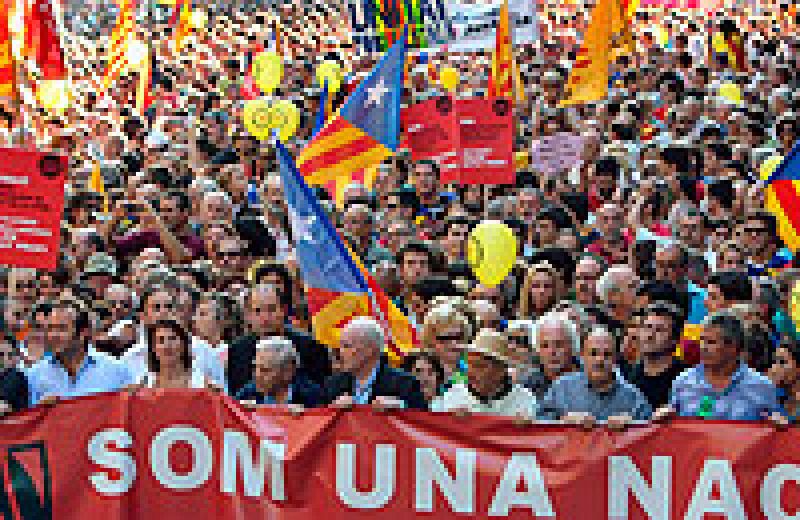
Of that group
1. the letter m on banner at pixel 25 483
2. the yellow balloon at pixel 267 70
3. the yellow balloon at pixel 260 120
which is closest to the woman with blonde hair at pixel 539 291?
the letter m on banner at pixel 25 483

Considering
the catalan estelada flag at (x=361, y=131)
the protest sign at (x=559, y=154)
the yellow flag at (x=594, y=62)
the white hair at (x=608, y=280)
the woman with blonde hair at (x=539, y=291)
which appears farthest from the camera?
the yellow flag at (x=594, y=62)

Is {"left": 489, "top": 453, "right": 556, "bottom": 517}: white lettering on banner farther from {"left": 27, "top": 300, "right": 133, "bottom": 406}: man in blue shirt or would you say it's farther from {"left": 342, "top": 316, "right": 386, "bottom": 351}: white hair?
{"left": 27, "top": 300, "right": 133, "bottom": 406}: man in blue shirt

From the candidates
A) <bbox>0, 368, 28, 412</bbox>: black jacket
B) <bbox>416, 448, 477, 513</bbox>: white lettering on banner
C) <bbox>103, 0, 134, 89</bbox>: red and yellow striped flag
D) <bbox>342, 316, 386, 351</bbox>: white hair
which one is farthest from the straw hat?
<bbox>103, 0, 134, 89</bbox>: red and yellow striped flag

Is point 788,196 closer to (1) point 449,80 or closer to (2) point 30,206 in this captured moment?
(2) point 30,206

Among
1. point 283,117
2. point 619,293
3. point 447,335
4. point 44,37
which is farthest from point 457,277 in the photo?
point 44,37

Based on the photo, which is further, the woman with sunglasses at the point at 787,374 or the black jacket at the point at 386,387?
the black jacket at the point at 386,387

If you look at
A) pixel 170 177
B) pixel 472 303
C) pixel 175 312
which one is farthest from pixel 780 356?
pixel 170 177

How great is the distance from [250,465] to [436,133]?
5.28m

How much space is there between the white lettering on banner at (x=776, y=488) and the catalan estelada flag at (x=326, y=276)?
2677 mm

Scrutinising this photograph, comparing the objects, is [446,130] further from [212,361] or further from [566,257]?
[212,361]

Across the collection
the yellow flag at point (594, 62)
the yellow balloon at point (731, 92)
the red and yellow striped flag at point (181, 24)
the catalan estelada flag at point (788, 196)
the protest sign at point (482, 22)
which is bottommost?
the catalan estelada flag at point (788, 196)

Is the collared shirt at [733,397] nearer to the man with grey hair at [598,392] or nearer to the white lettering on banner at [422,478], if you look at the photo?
the man with grey hair at [598,392]

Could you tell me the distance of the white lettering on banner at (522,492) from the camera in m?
6.38

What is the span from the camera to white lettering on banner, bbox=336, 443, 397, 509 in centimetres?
654
